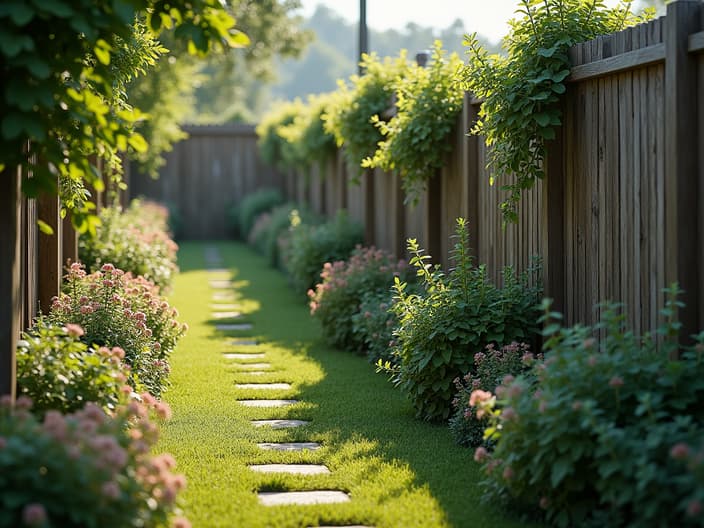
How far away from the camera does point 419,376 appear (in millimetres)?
5445

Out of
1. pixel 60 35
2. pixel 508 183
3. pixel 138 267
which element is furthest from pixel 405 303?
pixel 138 267

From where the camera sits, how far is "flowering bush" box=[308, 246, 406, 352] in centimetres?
812

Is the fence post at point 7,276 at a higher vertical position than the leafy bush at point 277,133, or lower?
lower

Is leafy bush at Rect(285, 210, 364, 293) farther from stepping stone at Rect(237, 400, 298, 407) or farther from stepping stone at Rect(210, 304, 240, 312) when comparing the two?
stepping stone at Rect(237, 400, 298, 407)

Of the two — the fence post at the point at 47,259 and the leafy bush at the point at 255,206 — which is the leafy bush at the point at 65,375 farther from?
the leafy bush at the point at 255,206

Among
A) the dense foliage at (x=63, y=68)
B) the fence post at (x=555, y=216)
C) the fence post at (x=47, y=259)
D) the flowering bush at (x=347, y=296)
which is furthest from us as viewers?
the flowering bush at (x=347, y=296)

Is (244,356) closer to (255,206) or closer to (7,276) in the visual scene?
(7,276)

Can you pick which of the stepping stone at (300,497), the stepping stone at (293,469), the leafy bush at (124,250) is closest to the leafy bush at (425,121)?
the leafy bush at (124,250)

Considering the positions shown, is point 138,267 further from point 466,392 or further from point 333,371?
point 466,392

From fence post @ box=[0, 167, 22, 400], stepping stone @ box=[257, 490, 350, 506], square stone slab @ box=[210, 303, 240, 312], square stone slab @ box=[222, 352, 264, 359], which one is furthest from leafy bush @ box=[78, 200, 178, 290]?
fence post @ box=[0, 167, 22, 400]

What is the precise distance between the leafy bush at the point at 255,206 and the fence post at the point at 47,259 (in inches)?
513

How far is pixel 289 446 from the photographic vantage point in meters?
5.00

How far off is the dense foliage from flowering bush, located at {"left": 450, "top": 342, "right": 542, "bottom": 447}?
2241mm

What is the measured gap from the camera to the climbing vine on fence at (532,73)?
5105mm
